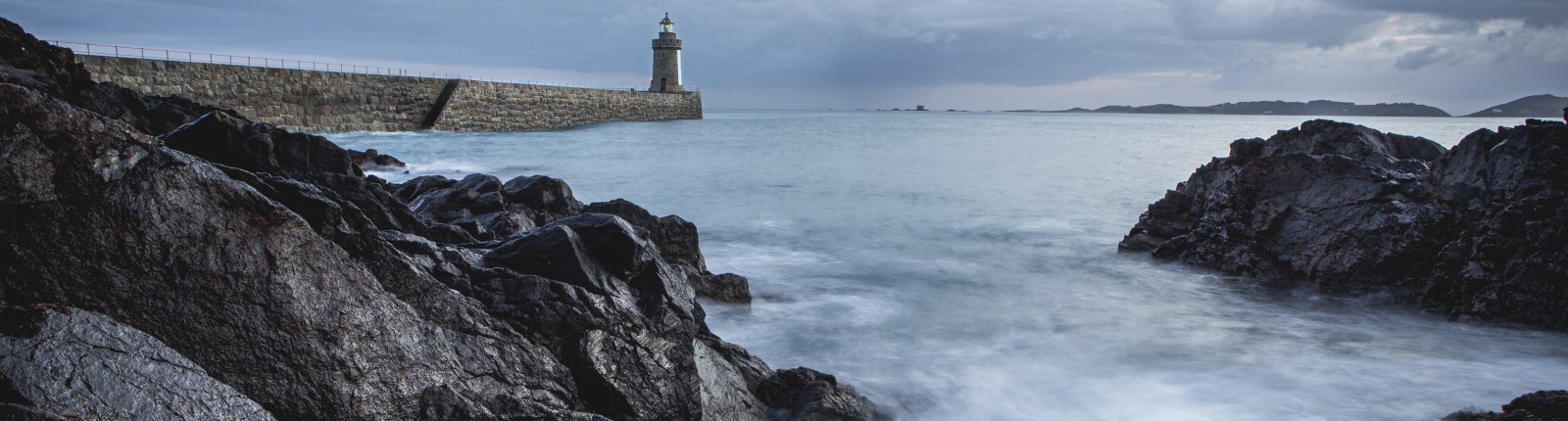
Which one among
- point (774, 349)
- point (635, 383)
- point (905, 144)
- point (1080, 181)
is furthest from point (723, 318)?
point (905, 144)

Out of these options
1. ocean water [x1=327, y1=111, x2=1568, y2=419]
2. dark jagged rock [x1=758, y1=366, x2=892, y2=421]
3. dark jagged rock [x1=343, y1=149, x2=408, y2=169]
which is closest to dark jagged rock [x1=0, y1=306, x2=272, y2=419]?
dark jagged rock [x1=758, y1=366, x2=892, y2=421]

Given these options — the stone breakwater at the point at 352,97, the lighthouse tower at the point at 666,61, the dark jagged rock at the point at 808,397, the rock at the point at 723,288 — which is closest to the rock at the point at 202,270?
the dark jagged rock at the point at 808,397

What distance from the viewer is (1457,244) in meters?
6.62

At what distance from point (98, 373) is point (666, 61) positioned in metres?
50.3

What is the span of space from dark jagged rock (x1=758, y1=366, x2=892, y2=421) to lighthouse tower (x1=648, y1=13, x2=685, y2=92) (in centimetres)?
4703

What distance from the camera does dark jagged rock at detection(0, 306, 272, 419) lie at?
6.81 feet

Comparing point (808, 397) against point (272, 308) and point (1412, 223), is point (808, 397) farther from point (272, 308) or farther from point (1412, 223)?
point (1412, 223)

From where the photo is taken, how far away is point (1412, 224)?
6.93 metres

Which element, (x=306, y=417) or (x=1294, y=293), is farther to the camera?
(x=1294, y=293)

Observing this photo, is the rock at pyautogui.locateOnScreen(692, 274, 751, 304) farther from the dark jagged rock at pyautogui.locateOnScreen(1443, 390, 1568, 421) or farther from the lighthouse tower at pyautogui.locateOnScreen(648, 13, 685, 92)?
the lighthouse tower at pyautogui.locateOnScreen(648, 13, 685, 92)

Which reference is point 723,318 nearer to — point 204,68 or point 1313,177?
point 1313,177

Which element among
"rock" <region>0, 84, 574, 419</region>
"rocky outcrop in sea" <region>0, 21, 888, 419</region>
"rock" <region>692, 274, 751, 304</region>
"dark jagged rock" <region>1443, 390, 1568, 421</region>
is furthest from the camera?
"rock" <region>692, 274, 751, 304</region>

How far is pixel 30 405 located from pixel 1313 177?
8.59 metres

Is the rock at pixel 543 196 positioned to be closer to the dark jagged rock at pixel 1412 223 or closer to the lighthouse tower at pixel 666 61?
the dark jagged rock at pixel 1412 223
